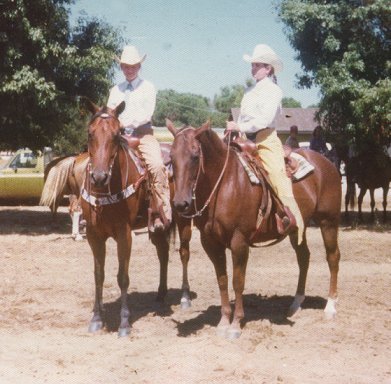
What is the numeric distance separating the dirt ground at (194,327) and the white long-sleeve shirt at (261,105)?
7.46ft

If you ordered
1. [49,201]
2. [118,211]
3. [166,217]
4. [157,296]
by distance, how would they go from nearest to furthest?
[118,211] < [166,217] < [157,296] < [49,201]

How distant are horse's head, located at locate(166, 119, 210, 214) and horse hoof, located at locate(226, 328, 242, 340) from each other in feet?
4.69

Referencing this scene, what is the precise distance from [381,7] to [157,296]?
9835 millimetres

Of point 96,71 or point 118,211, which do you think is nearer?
point 118,211

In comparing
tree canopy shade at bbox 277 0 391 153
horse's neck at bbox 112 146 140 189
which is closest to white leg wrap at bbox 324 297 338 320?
horse's neck at bbox 112 146 140 189

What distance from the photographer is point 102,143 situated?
5832 millimetres

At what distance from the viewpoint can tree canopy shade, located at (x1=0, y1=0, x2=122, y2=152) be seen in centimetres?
1378

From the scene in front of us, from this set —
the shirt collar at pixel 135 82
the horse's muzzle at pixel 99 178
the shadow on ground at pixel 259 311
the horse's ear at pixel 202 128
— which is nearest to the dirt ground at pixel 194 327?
the shadow on ground at pixel 259 311

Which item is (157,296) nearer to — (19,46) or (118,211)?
(118,211)

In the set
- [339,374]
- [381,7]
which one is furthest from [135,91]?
[381,7]

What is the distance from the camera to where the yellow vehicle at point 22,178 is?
20.7 metres

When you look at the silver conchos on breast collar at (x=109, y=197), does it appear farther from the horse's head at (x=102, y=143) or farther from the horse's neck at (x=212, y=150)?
the horse's neck at (x=212, y=150)

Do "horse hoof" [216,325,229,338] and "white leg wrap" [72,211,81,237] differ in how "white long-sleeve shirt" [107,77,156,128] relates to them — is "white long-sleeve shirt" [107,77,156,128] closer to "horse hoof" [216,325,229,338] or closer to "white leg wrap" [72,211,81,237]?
"horse hoof" [216,325,229,338]

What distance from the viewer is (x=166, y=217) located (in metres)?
6.84
